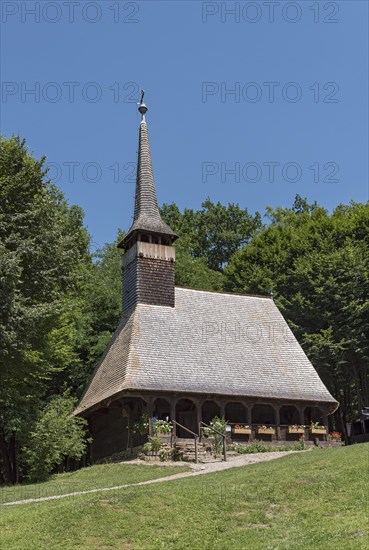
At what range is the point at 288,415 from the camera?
33500 mm

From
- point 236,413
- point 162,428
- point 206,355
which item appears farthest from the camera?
point 236,413

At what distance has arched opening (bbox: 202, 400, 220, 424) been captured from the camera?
3173cm

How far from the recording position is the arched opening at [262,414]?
32.6 m

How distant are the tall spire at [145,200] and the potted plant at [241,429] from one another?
1003cm

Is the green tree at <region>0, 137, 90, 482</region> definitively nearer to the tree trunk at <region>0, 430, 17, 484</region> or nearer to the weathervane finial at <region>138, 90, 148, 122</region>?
the tree trunk at <region>0, 430, 17, 484</region>

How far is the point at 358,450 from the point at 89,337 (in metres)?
19.4

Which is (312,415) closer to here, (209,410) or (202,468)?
(209,410)

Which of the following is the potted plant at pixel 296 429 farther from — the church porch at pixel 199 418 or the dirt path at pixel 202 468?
the dirt path at pixel 202 468

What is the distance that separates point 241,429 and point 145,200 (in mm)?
12935

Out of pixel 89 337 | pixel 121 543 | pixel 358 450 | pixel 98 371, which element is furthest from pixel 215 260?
pixel 121 543

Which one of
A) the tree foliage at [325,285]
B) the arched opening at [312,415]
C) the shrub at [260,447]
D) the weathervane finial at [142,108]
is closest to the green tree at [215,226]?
the tree foliage at [325,285]

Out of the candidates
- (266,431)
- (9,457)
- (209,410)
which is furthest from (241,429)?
(9,457)

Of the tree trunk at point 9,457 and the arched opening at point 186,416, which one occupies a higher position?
the arched opening at point 186,416

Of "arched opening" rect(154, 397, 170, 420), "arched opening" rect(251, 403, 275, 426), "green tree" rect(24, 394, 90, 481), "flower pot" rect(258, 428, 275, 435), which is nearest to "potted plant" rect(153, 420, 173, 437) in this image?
"arched opening" rect(154, 397, 170, 420)
